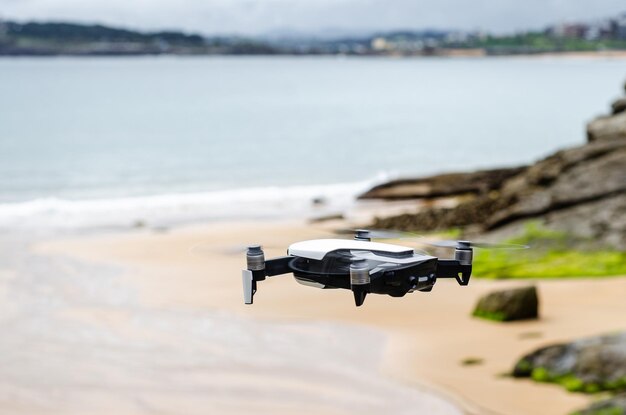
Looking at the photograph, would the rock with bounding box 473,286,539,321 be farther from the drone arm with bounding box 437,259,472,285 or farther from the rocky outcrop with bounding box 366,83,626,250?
the drone arm with bounding box 437,259,472,285

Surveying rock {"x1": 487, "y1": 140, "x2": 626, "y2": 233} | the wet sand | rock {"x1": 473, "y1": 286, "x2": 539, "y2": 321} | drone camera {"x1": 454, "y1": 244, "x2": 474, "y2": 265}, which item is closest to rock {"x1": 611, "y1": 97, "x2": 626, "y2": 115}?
rock {"x1": 487, "y1": 140, "x2": 626, "y2": 233}

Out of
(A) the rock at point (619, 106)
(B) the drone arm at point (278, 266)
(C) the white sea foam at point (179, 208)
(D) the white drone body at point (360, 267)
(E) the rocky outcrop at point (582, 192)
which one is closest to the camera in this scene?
(D) the white drone body at point (360, 267)

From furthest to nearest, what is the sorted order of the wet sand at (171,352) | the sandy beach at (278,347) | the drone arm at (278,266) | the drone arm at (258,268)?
the wet sand at (171,352)
the sandy beach at (278,347)
the drone arm at (278,266)
the drone arm at (258,268)

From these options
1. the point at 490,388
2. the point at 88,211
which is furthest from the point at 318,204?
the point at 490,388

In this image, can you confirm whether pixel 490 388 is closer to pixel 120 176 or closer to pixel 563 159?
pixel 563 159

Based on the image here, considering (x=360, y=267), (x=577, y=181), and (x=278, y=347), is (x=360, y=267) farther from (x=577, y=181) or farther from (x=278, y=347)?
(x=577, y=181)

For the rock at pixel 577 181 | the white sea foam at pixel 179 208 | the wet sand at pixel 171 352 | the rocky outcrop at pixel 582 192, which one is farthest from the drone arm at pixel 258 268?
the white sea foam at pixel 179 208

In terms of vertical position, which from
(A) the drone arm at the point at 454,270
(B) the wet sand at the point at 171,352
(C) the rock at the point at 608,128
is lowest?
(B) the wet sand at the point at 171,352

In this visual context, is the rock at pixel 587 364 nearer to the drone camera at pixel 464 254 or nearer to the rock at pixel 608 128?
the rock at pixel 608 128
